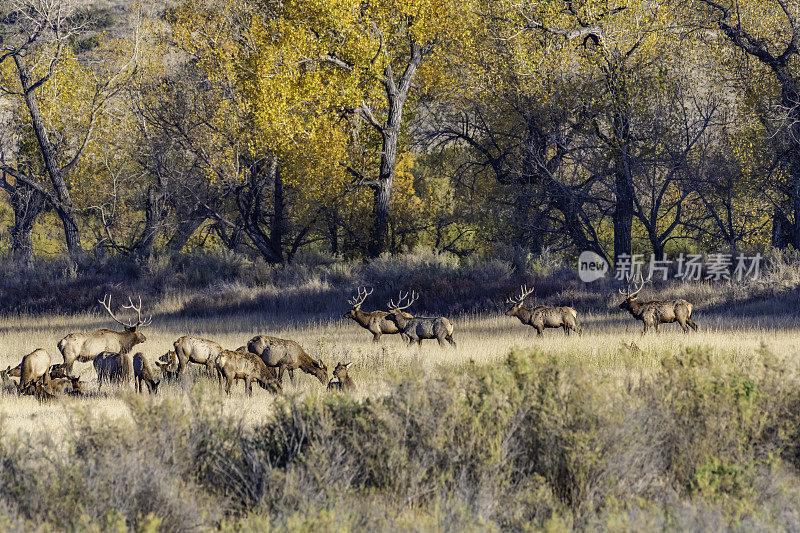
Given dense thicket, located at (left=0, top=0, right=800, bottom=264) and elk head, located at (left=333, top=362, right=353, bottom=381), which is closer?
elk head, located at (left=333, top=362, right=353, bottom=381)

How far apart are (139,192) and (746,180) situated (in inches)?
947

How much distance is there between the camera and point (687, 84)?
22281mm

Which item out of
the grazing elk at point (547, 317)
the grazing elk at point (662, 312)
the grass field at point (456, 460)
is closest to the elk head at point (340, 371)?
the grass field at point (456, 460)

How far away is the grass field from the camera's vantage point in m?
5.70

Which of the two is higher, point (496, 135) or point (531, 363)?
point (496, 135)

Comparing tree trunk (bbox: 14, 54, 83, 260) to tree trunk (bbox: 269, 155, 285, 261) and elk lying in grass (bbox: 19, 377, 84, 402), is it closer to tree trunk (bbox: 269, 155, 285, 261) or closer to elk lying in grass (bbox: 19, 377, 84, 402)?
tree trunk (bbox: 269, 155, 285, 261)

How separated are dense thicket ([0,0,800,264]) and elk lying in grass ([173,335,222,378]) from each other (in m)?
14.0

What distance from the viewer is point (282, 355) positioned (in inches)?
414

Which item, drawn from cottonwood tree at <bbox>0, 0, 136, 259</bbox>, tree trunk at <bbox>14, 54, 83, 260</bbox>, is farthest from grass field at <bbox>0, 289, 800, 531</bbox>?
tree trunk at <bbox>14, 54, 83, 260</bbox>

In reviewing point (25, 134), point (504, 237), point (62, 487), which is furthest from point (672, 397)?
point (25, 134)

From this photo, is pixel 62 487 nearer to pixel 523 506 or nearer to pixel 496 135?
pixel 523 506

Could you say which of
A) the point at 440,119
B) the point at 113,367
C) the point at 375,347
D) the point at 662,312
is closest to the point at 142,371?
the point at 113,367

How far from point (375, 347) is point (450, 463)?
7.19 metres

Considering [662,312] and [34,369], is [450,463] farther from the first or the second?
[662,312]
